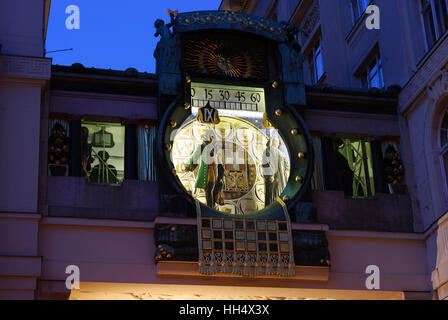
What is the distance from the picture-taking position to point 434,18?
17328 mm

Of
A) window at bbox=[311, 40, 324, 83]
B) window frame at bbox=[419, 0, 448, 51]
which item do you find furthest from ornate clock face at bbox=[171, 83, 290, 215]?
window at bbox=[311, 40, 324, 83]

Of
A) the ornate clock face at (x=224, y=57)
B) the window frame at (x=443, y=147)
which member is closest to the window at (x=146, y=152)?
the ornate clock face at (x=224, y=57)

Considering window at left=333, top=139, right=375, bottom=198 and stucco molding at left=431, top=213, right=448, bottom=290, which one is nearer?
stucco molding at left=431, top=213, right=448, bottom=290

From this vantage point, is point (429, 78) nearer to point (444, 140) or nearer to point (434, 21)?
point (444, 140)

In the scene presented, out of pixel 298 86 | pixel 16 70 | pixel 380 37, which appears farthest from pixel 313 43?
pixel 16 70

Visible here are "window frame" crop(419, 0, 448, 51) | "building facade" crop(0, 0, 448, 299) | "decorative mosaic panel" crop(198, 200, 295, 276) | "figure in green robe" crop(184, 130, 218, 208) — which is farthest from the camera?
"window frame" crop(419, 0, 448, 51)

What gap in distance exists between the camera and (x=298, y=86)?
1753cm

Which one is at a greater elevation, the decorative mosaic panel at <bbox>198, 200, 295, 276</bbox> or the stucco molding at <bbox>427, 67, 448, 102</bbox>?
the stucco molding at <bbox>427, 67, 448, 102</bbox>

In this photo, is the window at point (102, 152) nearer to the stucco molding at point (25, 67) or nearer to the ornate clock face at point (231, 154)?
the ornate clock face at point (231, 154)

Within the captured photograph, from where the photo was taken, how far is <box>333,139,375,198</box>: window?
1745 centimetres

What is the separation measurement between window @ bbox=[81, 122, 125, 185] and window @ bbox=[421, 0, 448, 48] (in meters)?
6.12

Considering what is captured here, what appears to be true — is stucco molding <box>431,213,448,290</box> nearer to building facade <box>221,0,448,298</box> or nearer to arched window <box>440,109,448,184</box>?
building facade <box>221,0,448,298</box>

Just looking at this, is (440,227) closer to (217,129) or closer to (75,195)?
(217,129)

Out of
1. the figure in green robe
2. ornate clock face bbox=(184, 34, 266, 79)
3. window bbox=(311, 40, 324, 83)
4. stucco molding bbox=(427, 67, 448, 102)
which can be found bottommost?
the figure in green robe
